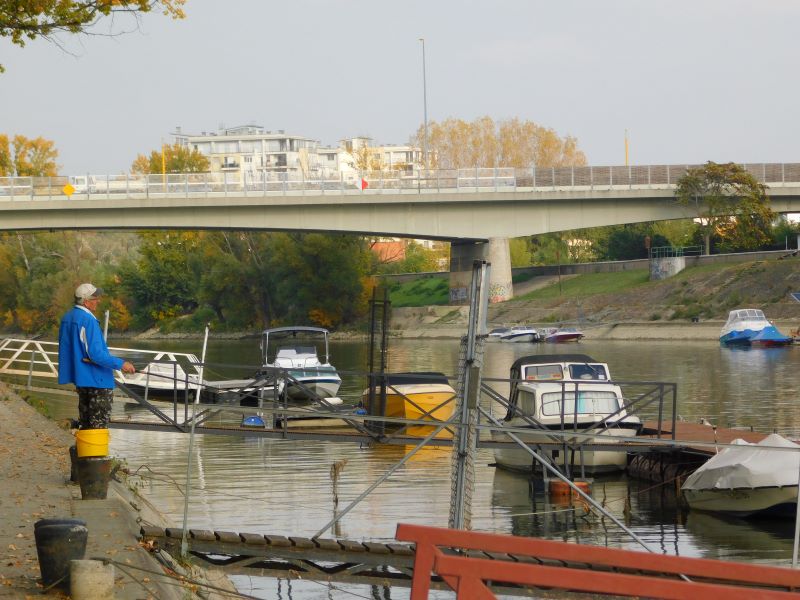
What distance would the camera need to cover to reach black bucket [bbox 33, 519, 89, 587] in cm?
872

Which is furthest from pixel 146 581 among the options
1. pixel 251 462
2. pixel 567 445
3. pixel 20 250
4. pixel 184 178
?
pixel 20 250

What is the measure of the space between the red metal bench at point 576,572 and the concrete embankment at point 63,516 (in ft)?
11.8

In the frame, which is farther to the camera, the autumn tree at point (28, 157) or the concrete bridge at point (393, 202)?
the autumn tree at point (28, 157)

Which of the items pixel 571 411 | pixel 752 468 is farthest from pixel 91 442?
pixel 571 411

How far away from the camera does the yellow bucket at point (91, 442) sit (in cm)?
1204

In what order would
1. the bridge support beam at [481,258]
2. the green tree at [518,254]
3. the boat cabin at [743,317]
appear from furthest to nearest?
the green tree at [518,254] < the bridge support beam at [481,258] < the boat cabin at [743,317]

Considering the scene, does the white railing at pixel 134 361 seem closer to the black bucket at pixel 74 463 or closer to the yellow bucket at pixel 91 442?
the black bucket at pixel 74 463

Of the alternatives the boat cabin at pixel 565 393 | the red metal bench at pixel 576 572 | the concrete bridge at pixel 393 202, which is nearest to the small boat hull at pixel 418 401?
the boat cabin at pixel 565 393

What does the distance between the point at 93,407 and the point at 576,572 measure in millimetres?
7594

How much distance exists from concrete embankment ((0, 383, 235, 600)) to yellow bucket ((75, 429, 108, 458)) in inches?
19.7

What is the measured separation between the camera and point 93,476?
1209cm

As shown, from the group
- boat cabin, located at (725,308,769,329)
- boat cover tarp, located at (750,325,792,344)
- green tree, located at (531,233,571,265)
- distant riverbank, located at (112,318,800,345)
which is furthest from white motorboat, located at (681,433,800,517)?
green tree, located at (531,233,571,265)

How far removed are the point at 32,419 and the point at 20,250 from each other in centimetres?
9005

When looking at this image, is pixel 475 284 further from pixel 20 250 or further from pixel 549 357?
pixel 20 250
